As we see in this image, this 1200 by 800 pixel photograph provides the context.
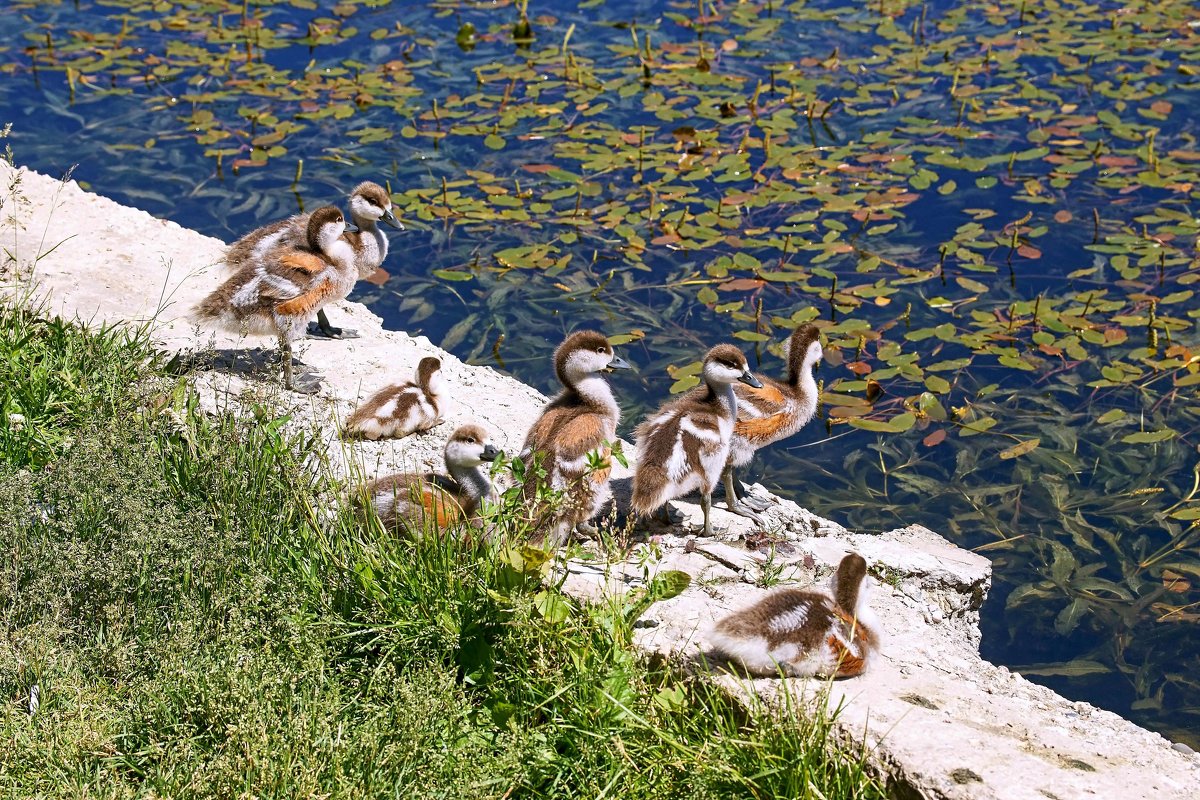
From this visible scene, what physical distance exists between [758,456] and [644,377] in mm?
1057

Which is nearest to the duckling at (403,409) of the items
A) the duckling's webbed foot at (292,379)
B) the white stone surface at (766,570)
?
the white stone surface at (766,570)

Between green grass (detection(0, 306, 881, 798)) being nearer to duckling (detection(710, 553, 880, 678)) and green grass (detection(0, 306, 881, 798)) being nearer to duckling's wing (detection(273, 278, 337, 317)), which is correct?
duckling (detection(710, 553, 880, 678))

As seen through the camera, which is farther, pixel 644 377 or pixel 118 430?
pixel 644 377

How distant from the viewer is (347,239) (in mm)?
8602

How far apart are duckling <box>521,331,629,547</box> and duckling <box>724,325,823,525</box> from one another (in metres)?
0.81

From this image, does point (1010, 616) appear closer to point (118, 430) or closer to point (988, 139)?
point (118, 430)

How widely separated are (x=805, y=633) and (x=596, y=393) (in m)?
2.20

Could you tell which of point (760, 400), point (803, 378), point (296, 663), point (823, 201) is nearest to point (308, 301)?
point (760, 400)

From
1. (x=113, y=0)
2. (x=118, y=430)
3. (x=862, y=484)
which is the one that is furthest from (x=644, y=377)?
(x=113, y=0)

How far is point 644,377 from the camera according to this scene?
9055 millimetres

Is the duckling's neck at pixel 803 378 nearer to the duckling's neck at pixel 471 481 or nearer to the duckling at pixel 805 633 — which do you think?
the duckling's neck at pixel 471 481

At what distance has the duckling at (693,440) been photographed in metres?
6.48

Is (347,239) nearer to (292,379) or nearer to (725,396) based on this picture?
(292,379)

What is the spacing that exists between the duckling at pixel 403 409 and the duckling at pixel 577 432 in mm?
896
